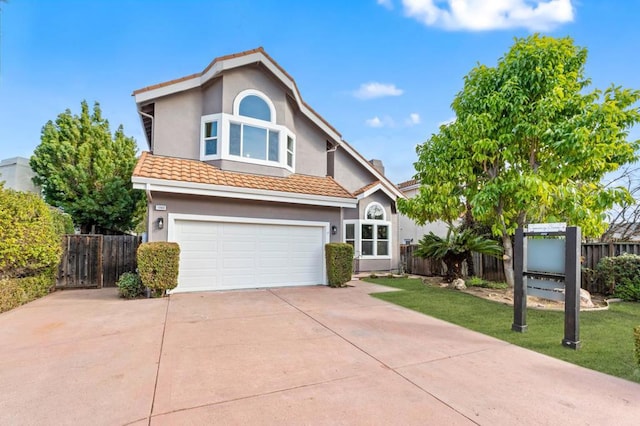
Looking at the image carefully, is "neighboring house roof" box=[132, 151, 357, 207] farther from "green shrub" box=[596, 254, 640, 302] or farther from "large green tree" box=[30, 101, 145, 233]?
"green shrub" box=[596, 254, 640, 302]

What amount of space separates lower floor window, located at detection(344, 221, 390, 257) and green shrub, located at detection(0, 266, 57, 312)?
11.0 m

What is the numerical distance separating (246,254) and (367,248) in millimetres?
6869

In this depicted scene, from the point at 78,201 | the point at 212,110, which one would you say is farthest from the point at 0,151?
the point at 212,110

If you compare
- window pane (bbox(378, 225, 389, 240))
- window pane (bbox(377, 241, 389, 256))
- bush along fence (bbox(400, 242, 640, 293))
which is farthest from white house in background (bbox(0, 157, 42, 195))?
bush along fence (bbox(400, 242, 640, 293))

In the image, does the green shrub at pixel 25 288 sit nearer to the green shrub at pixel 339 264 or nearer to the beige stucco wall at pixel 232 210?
the beige stucco wall at pixel 232 210

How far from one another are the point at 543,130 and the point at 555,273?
13.3ft

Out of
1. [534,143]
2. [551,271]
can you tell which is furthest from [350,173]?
[551,271]

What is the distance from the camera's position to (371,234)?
1511cm

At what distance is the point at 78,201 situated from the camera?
13.6 metres

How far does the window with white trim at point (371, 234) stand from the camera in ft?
48.5

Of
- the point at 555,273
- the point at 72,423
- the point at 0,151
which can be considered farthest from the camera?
the point at 0,151

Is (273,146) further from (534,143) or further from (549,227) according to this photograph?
(549,227)

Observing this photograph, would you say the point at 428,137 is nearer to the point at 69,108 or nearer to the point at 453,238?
the point at 453,238

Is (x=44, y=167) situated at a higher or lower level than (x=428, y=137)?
lower
